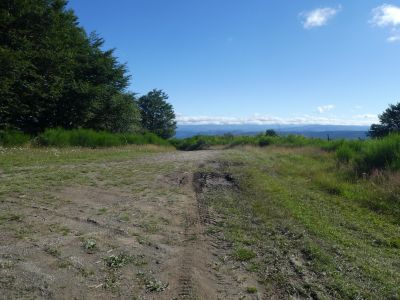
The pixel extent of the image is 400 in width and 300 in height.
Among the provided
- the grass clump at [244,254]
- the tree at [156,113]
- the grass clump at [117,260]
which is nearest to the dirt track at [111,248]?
the grass clump at [117,260]

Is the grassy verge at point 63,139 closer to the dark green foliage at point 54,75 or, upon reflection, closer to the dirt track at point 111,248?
the dark green foliage at point 54,75

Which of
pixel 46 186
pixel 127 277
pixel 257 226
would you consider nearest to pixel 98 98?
pixel 46 186

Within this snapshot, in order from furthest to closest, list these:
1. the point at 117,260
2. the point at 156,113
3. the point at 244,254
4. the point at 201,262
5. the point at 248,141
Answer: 1. the point at 156,113
2. the point at 248,141
3. the point at 244,254
4. the point at 201,262
5. the point at 117,260

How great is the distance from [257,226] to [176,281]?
8.69ft

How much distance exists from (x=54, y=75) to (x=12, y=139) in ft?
19.9

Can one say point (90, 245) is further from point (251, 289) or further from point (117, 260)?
point (251, 289)

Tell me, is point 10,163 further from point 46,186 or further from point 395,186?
point 395,186

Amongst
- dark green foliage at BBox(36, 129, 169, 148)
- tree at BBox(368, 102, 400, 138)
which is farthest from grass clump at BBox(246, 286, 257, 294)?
tree at BBox(368, 102, 400, 138)

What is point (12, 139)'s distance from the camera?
18.5 metres

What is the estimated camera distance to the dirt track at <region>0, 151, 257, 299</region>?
4168 millimetres

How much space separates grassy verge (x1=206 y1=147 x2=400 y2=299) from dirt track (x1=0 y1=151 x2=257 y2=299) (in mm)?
442

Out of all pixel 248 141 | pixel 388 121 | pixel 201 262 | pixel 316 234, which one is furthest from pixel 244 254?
pixel 388 121

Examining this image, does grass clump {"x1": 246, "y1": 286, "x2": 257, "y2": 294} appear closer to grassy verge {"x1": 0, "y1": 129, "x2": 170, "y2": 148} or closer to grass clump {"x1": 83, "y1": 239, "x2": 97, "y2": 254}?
grass clump {"x1": 83, "y1": 239, "x2": 97, "y2": 254}

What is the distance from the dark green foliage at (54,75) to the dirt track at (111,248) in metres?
12.8
